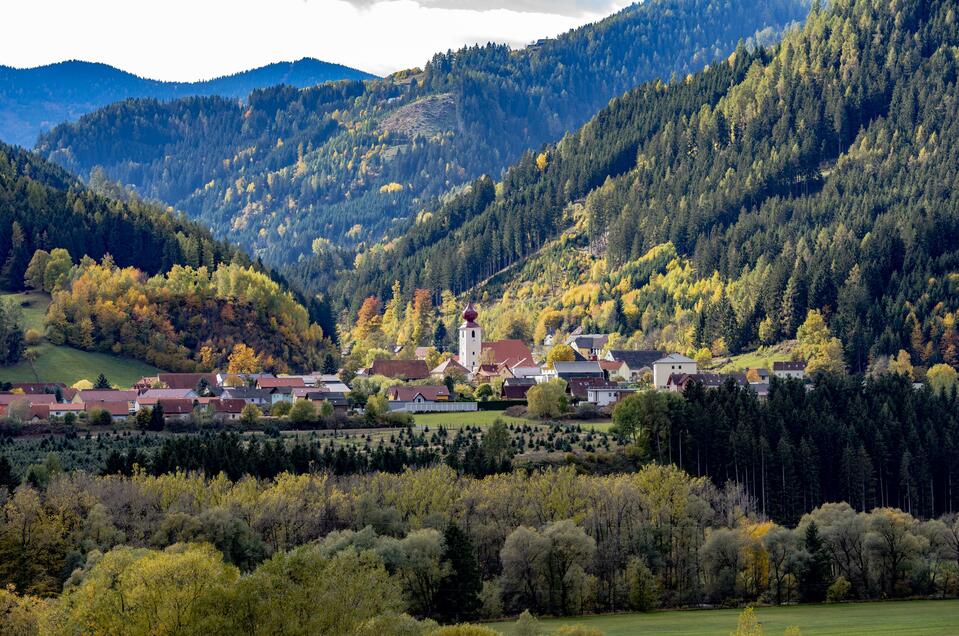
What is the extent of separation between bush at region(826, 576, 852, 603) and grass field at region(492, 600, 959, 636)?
1808 mm

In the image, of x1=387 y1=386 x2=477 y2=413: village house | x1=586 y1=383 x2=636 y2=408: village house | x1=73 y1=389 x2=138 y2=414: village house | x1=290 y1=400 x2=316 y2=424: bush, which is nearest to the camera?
x1=290 y1=400 x2=316 y2=424: bush

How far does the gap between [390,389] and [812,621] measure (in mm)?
85476

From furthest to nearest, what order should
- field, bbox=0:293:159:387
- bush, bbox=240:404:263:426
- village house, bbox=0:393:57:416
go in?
field, bbox=0:293:159:387, village house, bbox=0:393:57:416, bush, bbox=240:404:263:426

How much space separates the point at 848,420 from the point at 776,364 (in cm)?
4831

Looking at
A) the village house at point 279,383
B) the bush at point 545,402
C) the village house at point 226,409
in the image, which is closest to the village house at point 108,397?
the village house at point 226,409

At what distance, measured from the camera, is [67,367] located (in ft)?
570

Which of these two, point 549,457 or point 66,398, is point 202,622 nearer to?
point 549,457

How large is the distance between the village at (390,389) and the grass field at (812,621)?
163 ft

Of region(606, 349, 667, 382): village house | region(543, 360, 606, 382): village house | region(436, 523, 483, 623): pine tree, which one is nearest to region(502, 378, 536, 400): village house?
region(543, 360, 606, 382): village house

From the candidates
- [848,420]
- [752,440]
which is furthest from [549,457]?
[848,420]

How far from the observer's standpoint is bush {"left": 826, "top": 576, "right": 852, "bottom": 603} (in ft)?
294

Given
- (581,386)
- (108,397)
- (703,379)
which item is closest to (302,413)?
(108,397)

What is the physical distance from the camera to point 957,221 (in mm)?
195375

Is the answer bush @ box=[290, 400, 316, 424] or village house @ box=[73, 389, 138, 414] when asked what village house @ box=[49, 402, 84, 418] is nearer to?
village house @ box=[73, 389, 138, 414]
